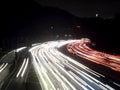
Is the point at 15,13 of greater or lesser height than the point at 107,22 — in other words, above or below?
above

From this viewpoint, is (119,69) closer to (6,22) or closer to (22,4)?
(6,22)

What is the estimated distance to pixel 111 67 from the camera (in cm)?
3994

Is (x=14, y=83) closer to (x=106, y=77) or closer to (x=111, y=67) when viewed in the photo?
(x=106, y=77)

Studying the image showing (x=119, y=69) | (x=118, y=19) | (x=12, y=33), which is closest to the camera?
(x=119, y=69)

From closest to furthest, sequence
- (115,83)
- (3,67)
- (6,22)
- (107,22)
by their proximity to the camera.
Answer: (115,83) → (3,67) → (6,22) → (107,22)

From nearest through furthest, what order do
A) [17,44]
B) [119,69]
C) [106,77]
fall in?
[106,77], [119,69], [17,44]

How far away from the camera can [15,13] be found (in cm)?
13988

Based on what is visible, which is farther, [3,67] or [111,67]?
[3,67]

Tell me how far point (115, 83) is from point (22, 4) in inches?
5400

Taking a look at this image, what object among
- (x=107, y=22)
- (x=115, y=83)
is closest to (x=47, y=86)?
(x=115, y=83)

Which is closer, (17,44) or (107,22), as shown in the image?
(17,44)

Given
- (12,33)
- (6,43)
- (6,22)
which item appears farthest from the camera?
(6,22)

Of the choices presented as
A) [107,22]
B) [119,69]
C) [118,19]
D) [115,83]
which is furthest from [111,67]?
[107,22]

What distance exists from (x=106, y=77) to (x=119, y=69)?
418 centimetres
